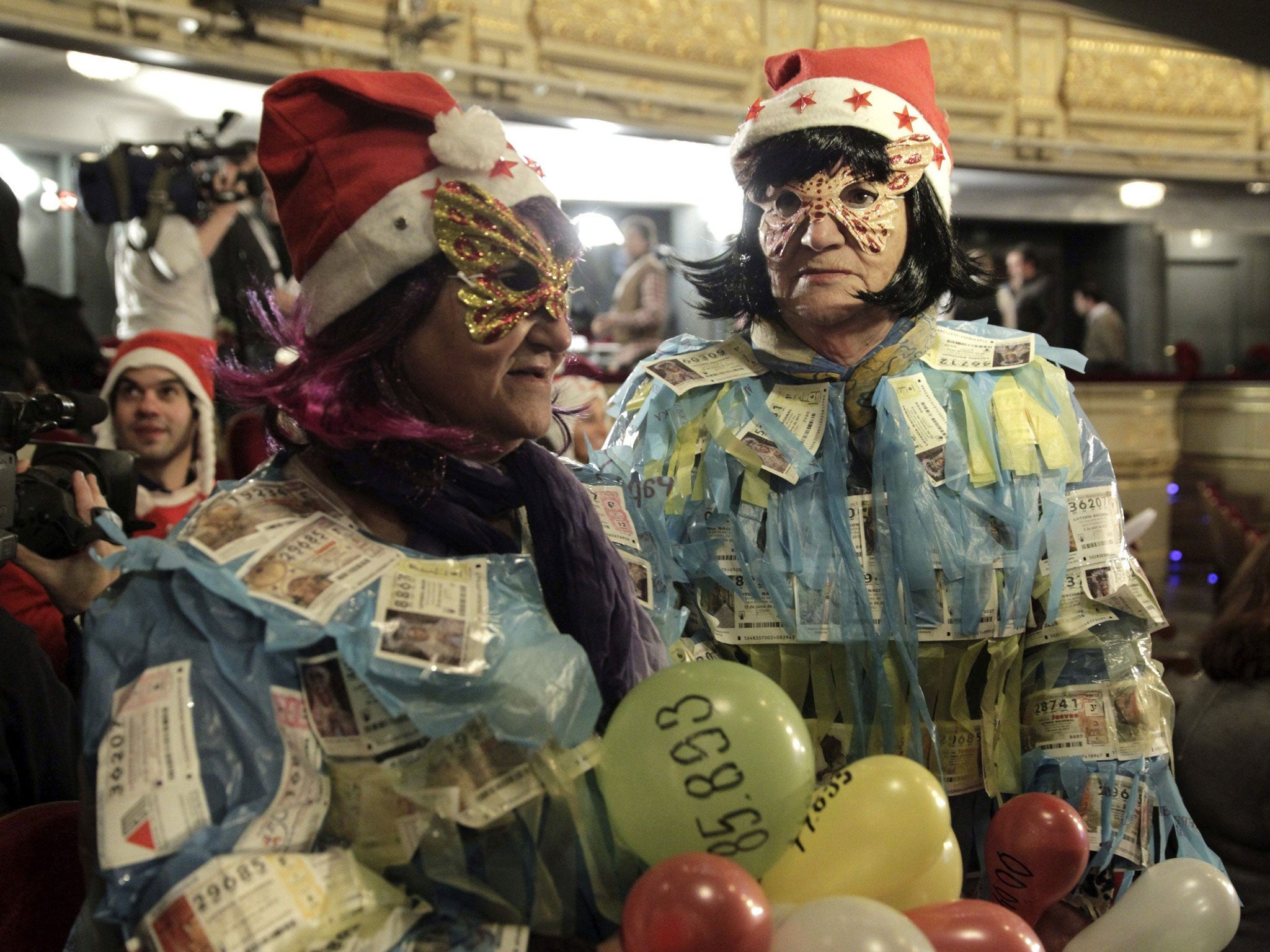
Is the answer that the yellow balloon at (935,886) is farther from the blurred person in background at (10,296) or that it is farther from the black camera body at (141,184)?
the black camera body at (141,184)

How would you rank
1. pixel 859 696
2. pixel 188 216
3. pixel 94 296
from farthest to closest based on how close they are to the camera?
pixel 94 296
pixel 188 216
pixel 859 696

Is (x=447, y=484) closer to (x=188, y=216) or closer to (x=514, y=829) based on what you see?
(x=514, y=829)

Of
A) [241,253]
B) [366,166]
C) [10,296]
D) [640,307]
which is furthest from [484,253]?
[640,307]

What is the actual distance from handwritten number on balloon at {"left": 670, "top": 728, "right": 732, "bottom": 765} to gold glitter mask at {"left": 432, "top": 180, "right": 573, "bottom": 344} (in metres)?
0.44

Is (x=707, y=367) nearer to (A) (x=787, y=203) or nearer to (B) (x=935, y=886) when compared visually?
(A) (x=787, y=203)

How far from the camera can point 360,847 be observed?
1.03 m

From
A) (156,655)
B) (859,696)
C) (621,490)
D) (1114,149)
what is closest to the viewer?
(156,655)

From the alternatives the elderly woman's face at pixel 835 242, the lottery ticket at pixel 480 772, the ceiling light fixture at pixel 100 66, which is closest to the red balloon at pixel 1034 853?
the lottery ticket at pixel 480 772

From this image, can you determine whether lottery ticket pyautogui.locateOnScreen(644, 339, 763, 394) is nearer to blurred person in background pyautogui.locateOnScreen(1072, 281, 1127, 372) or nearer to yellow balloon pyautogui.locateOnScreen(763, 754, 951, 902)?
yellow balloon pyautogui.locateOnScreen(763, 754, 951, 902)

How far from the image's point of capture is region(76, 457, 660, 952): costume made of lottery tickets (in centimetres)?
92

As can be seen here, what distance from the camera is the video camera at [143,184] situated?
11.5 ft

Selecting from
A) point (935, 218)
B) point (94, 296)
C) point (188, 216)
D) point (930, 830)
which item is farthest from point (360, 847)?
point (94, 296)

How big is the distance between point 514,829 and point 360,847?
0.48ft

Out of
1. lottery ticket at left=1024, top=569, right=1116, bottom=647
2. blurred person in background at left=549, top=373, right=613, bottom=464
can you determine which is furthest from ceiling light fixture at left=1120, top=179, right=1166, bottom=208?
lottery ticket at left=1024, top=569, right=1116, bottom=647
